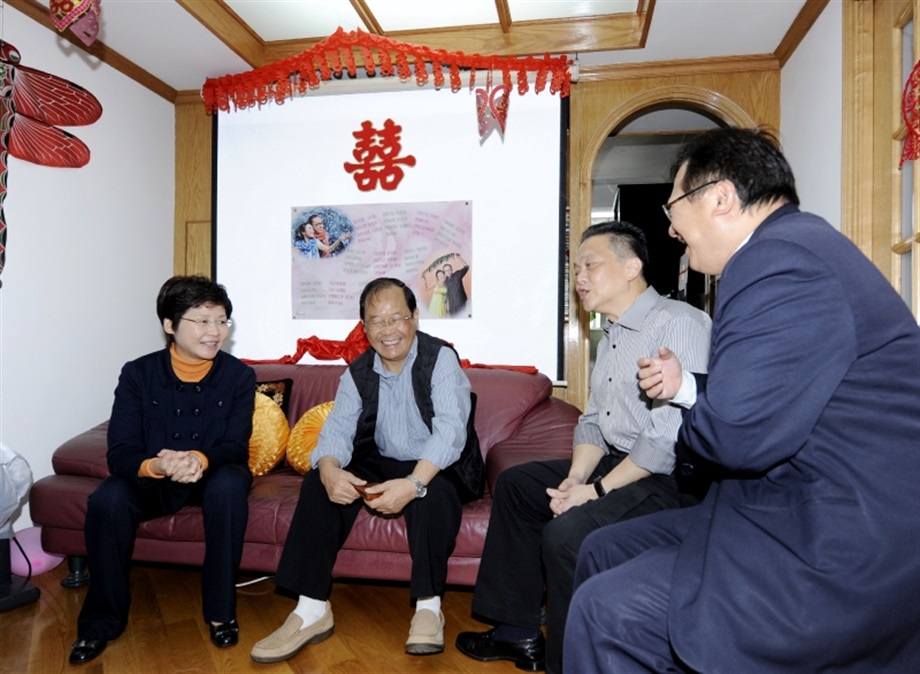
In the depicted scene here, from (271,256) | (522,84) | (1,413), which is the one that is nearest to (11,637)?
(1,413)

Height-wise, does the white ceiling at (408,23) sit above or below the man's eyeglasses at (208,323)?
above

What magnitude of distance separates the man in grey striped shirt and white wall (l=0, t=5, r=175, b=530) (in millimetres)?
1978

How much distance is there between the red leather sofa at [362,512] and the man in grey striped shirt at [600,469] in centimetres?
26

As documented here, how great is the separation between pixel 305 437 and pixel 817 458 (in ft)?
6.53

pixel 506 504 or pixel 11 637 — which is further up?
pixel 506 504

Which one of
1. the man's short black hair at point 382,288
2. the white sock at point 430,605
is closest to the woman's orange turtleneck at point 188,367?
the man's short black hair at point 382,288

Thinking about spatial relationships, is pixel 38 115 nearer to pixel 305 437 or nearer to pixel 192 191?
pixel 192 191

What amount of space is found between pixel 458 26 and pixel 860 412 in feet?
9.34

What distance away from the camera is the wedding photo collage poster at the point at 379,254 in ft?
11.2

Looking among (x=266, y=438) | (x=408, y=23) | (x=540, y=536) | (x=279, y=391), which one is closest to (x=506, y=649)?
(x=540, y=536)

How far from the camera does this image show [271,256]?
11.8 ft

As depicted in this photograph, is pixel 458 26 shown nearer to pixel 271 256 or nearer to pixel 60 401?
pixel 271 256

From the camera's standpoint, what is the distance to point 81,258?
9.84ft

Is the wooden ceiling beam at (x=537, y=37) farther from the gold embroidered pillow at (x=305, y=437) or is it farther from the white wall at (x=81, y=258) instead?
the gold embroidered pillow at (x=305, y=437)
